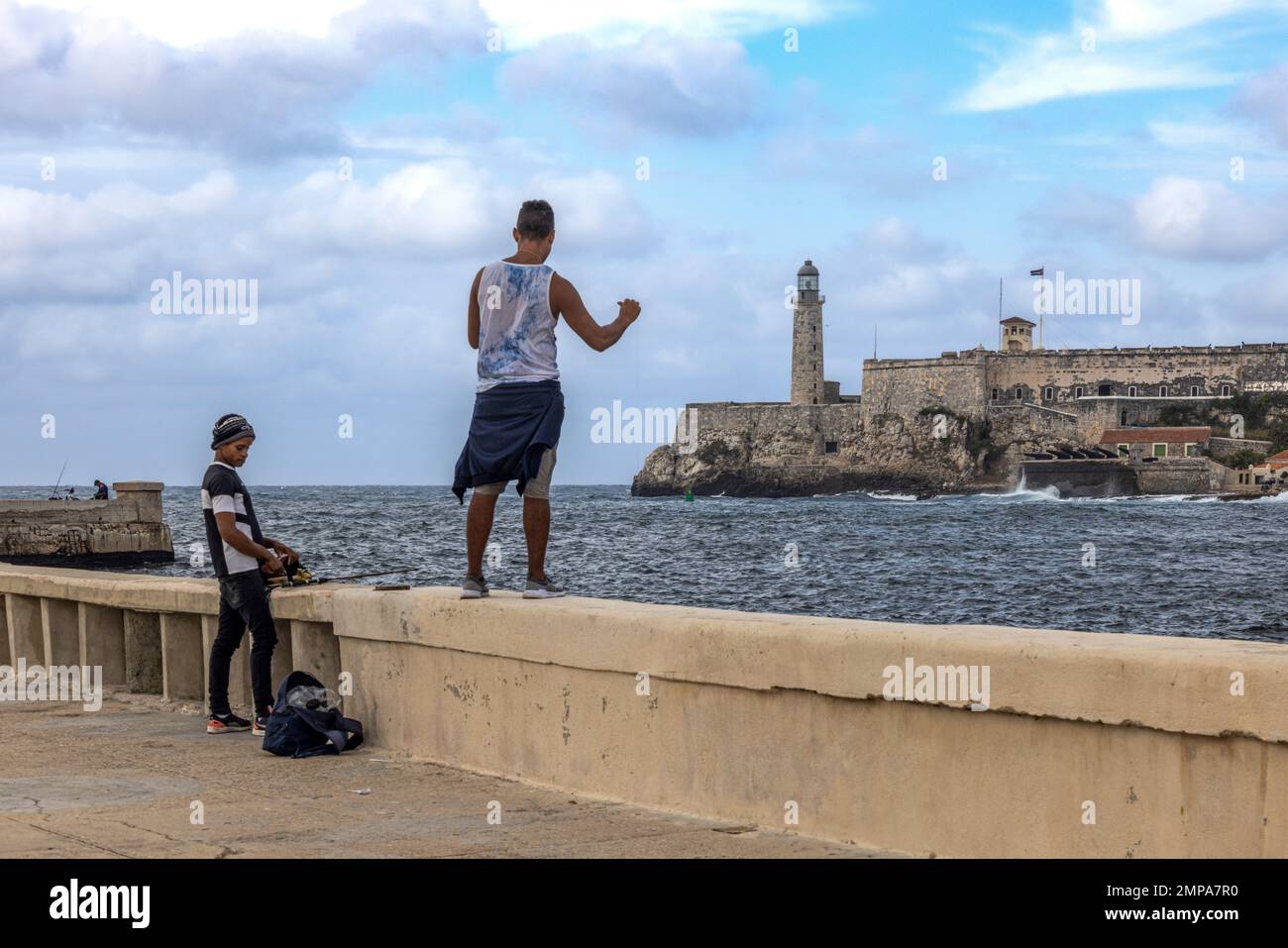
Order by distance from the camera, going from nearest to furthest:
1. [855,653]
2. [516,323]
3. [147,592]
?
[855,653]
[516,323]
[147,592]

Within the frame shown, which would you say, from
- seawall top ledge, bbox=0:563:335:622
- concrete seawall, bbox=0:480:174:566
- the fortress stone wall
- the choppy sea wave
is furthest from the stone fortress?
seawall top ledge, bbox=0:563:335:622

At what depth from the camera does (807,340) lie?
118 metres

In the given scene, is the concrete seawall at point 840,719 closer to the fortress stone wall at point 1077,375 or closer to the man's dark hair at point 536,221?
the man's dark hair at point 536,221

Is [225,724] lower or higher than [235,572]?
lower

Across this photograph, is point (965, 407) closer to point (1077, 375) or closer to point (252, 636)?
point (1077, 375)

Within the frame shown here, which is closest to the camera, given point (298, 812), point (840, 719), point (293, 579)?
point (840, 719)

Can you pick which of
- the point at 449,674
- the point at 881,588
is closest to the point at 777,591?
the point at 881,588

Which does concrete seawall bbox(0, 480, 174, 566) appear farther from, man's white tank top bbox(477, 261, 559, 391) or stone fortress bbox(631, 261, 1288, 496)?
stone fortress bbox(631, 261, 1288, 496)

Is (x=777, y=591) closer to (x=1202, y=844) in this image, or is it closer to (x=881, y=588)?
(x=881, y=588)

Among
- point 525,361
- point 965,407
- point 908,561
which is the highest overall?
point 965,407

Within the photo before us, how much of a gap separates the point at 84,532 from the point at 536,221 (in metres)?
43.4

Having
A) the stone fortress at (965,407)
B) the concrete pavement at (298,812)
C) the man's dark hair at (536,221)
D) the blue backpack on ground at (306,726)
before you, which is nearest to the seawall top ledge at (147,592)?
the blue backpack on ground at (306,726)

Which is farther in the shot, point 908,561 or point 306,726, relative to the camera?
point 908,561

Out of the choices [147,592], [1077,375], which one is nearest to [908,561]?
[147,592]
